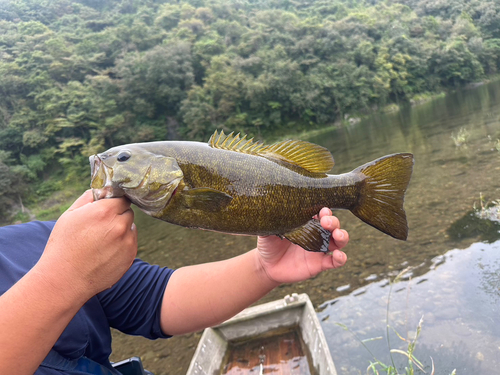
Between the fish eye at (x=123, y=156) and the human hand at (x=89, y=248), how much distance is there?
289 mm

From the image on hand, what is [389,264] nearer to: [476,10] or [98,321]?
[98,321]

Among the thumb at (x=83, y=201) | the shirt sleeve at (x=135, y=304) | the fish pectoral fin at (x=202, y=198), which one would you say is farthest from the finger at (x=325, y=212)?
the shirt sleeve at (x=135, y=304)

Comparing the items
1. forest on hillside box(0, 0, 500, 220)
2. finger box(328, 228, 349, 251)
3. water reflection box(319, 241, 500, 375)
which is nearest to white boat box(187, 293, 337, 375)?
water reflection box(319, 241, 500, 375)

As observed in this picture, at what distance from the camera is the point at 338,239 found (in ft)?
5.94

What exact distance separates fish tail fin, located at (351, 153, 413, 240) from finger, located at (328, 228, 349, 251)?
0.26m

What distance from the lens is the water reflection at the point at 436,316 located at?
15.5 ft

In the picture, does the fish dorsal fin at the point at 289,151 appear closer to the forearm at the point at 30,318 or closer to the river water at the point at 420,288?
the forearm at the point at 30,318

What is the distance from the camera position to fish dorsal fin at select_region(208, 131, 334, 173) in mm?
2035

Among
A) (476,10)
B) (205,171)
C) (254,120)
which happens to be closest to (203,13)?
(254,120)

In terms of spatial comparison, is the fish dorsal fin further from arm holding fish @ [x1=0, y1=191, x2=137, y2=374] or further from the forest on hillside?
the forest on hillside

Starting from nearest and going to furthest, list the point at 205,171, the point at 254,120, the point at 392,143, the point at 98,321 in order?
1. the point at 205,171
2. the point at 98,321
3. the point at 392,143
4. the point at 254,120

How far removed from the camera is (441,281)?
20.6 ft

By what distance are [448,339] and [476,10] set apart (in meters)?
98.0

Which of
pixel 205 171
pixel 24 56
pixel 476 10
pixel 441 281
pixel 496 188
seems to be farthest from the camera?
pixel 476 10
